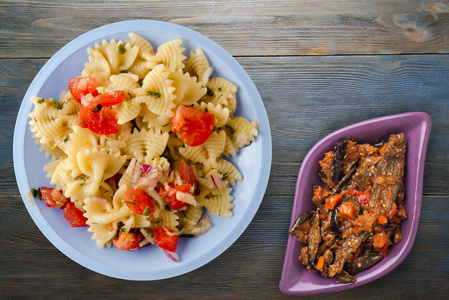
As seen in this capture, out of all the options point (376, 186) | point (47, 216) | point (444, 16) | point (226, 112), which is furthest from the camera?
point (444, 16)

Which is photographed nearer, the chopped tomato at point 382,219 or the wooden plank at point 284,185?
the chopped tomato at point 382,219

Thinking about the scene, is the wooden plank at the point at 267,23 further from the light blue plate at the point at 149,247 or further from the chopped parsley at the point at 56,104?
the chopped parsley at the point at 56,104

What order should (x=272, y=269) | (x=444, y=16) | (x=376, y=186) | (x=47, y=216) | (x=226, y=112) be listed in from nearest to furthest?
1. (x=226, y=112)
2. (x=47, y=216)
3. (x=376, y=186)
4. (x=444, y=16)
5. (x=272, y=269)

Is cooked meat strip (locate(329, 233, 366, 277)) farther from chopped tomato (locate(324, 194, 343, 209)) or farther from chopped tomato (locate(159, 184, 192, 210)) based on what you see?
chopped tomato (locate(159, 184, 192, 210))

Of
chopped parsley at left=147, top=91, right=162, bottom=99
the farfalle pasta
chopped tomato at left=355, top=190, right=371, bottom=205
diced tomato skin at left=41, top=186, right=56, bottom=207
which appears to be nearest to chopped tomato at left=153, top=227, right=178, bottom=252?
the farfalle pasta

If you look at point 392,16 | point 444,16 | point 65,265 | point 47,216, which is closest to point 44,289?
point 65,265

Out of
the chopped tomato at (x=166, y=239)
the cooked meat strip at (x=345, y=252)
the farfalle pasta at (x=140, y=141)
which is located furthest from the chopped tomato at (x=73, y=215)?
the cooked meat strip at (x=345, y=252)

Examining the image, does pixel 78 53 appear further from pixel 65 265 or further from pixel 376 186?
pixel 376 186
